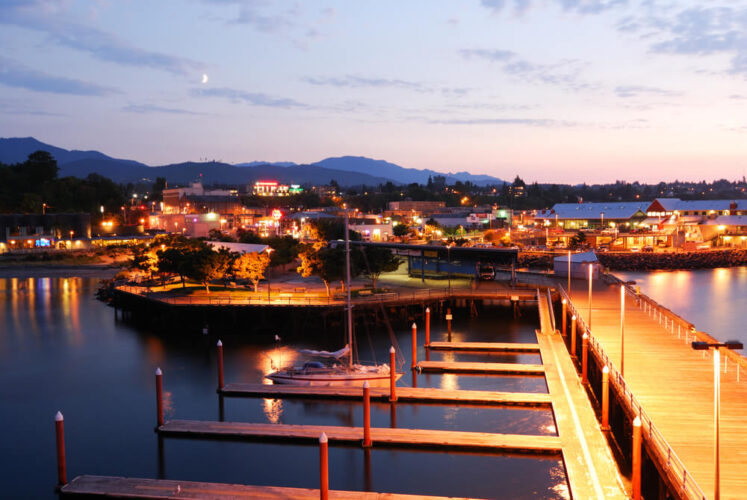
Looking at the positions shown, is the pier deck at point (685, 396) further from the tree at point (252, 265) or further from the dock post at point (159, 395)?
the tree at point (252, 265)

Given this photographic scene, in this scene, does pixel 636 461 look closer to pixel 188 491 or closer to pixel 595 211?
pixel 188 491

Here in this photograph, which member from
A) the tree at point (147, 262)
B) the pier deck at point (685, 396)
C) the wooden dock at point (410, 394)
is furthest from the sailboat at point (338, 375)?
the tree at point (147, 262)

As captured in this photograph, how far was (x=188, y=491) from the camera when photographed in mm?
17453

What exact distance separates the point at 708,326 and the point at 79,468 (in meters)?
43.8

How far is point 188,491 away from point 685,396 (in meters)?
15.1

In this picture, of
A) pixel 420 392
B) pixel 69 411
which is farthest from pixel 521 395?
pixel 69 411

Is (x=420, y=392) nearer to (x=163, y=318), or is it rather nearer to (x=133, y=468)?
(x=133, y=468)

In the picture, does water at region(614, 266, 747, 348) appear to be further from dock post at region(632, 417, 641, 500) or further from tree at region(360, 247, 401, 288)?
dock post at region(632, 417, 641, 500)

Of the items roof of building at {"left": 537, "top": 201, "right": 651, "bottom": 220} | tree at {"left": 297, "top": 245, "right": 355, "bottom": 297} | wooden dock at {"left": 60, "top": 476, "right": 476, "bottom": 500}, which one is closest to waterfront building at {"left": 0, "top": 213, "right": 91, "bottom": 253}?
tree at {"left": 297, "top": 245, "right": 355, "bottom": 297}

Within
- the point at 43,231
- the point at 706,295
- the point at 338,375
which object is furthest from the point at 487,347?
the point at 43,231

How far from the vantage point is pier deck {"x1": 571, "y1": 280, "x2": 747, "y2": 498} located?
14.5 m

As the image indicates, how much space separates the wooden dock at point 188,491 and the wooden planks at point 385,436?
3.19m

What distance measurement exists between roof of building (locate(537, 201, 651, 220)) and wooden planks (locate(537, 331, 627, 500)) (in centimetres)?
8530

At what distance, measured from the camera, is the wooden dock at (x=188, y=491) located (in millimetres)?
16891
